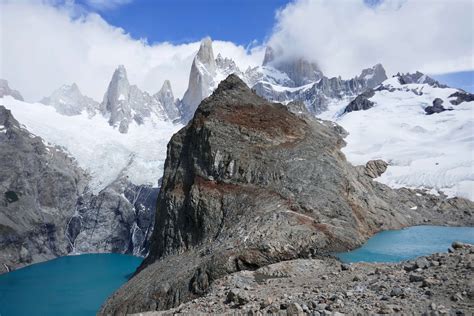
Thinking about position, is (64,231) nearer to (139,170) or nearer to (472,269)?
(139,170)

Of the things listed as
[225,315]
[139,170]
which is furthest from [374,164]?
[225,315]

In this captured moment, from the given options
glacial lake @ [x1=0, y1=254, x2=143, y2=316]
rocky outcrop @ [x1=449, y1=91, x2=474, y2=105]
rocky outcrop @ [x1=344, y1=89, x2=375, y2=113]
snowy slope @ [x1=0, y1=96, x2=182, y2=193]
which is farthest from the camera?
rocky outcrop @ [x1=344, y1=89, x2=375, y2=113]

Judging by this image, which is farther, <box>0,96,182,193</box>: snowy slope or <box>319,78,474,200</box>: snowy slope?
<box>0,96,182,193</box>: snowy slope

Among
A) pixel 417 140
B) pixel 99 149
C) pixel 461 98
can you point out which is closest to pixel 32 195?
pixel 99 149

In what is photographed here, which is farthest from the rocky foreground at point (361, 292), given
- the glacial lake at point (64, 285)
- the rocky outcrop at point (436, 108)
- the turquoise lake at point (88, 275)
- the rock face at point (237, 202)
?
the rocky outcrop at point (436, 108)

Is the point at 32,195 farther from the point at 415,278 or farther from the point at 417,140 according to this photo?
the point at 415,278

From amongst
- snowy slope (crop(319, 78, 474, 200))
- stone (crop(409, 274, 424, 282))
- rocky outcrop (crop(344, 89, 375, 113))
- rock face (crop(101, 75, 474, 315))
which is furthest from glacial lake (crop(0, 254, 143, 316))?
rocky outcrop (crop(344, 89, 375, 113))

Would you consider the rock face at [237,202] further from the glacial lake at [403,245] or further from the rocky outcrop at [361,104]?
the rocky outcrop at [361,104]

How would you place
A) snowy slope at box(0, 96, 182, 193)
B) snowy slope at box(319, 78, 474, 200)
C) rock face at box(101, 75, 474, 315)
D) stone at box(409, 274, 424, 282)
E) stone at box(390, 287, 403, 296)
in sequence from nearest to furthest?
stone at box(390, 287, 403, 296) < stone at box(409, 274, 424, 282) < rock face at box(101, 75, 474, 315) < snowy slope at box(319, 78, 474, 200) < snowy slope at box(0, 96, 182, 193)

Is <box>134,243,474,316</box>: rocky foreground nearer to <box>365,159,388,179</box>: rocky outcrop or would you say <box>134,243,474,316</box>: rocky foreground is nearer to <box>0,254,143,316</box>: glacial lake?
<box>0,254,143,316</box>: glacial lake
